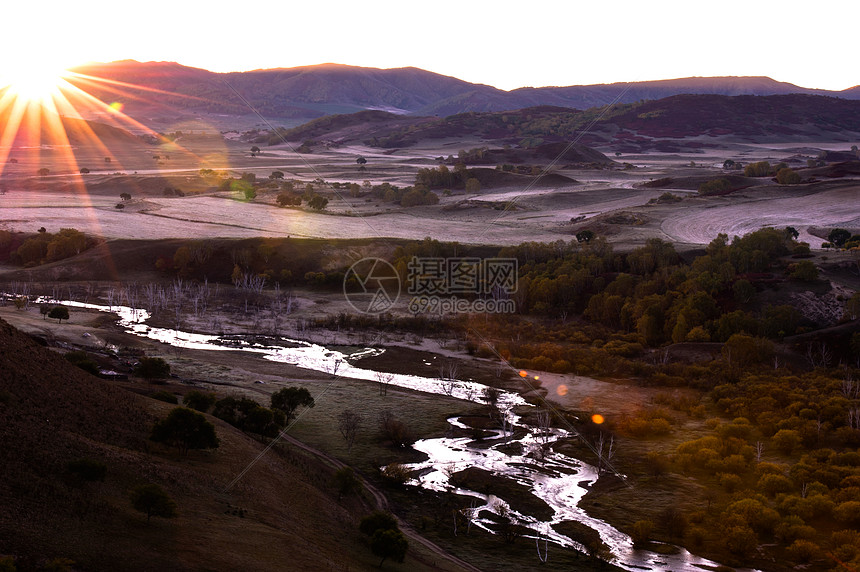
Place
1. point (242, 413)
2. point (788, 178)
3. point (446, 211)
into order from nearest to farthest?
point (242, 413) < point (446, 211) < point (788, 178)

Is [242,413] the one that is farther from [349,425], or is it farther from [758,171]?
[758,171]

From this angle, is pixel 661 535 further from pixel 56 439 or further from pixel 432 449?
pixel 56 439

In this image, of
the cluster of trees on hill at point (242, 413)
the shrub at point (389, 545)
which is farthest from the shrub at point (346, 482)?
the cluster of trees on hill at point (242, 413)

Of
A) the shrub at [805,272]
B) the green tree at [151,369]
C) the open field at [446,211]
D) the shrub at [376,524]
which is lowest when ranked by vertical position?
the shrub at [376,524]

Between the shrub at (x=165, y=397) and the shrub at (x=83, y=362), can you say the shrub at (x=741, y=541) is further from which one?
the shrub at (x=83, y=362)

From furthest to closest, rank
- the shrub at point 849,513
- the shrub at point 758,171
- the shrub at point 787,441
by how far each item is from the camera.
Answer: the shrub at point 758,171, the shrub at point 787,441, the shrub at point 849,513

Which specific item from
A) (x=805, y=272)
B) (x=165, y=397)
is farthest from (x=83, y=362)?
(x=805, y=272)
